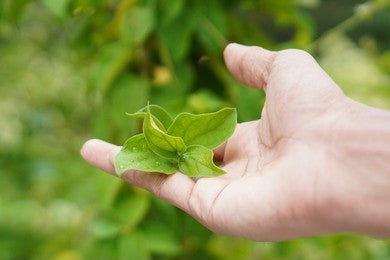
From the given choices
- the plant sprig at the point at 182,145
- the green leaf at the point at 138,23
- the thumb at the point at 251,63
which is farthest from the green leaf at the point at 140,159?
the green leaf at the point at 138,23

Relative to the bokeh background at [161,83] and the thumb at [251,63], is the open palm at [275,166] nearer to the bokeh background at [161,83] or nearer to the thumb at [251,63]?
the thumb at [251,63]

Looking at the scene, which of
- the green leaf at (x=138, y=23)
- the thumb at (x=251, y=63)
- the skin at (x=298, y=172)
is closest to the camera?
the skin at (x=298, y=172)

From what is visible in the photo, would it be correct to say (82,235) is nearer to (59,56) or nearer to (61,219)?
(61,219)

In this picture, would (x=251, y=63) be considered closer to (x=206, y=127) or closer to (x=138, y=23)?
(x=206, y=127)

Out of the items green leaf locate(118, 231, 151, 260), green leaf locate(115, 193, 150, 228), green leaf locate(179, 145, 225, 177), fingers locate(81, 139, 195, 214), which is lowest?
green leaf locate(118, 231, 151, 260)

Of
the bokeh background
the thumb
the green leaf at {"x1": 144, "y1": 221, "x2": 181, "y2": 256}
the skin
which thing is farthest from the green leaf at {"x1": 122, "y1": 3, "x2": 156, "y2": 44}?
the green leaf at {"x1": 144, "y1": 221, "x2": 181, "y2": 256}

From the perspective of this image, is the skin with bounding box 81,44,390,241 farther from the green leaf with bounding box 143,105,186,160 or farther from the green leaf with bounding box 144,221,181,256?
the green leaf with bounding box 144,221,181,256

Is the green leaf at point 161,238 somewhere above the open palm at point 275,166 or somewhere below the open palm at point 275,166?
below
